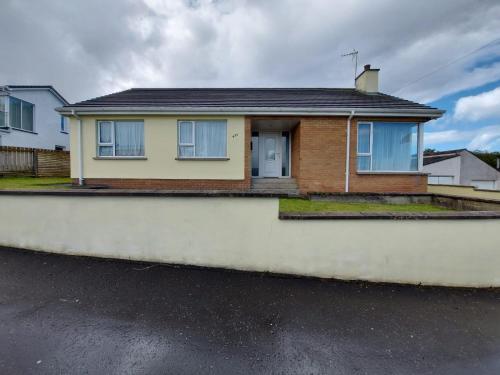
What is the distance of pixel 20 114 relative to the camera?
17.7 meters

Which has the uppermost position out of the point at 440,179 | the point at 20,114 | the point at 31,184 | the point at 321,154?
the point at 20,114

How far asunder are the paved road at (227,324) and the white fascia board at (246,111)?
21.2 ft

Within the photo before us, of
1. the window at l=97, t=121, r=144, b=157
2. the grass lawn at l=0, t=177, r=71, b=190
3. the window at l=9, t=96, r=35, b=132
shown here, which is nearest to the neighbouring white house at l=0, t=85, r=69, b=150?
the window at l=9, t=96, r=35, b=132

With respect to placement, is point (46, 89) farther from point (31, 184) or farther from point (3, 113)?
point (31, 184)

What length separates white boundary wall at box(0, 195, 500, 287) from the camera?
12.7 ft

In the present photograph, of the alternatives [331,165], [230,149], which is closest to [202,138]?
[230,149]

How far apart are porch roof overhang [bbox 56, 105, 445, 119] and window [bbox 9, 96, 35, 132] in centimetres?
1289

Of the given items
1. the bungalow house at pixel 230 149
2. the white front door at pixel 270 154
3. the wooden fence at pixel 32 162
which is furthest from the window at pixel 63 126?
the white front door at pixel 270 154

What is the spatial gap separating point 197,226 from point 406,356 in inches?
124

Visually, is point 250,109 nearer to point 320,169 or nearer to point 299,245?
point 320,169

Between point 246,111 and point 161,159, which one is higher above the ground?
point 246,111

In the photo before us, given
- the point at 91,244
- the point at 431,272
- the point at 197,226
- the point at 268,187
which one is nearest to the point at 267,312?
the point at 197,226

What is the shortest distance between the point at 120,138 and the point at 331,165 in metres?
8.34

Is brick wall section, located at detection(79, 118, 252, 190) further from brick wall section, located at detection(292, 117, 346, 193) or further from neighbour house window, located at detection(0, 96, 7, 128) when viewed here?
neighbour house window, located at detection(0, 96, 7, 128)
